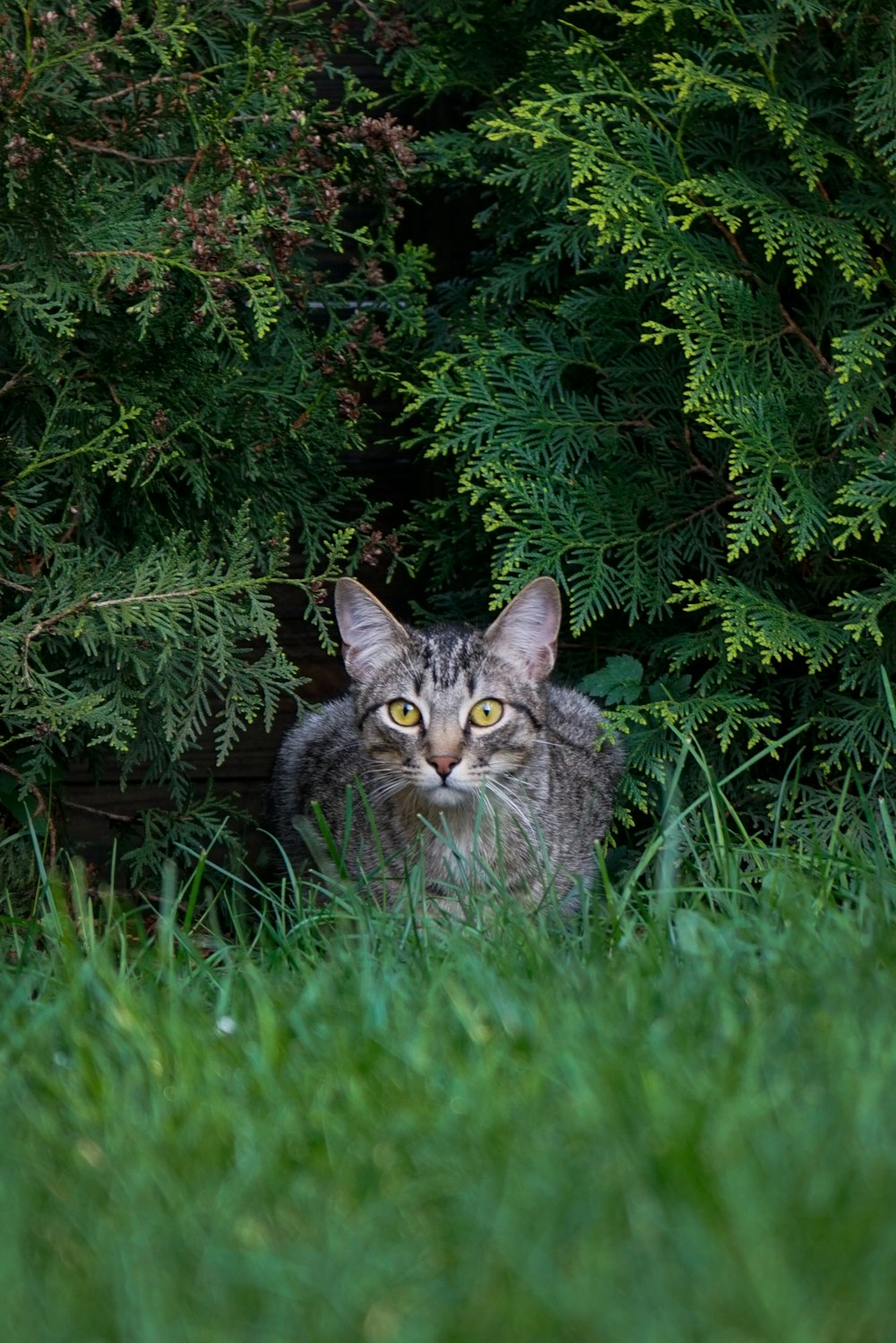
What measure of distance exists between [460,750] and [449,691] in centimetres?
20

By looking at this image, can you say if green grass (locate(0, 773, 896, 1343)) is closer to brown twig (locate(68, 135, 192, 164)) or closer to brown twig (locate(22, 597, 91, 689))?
brown twig (locate(22, 597, 91, 689))

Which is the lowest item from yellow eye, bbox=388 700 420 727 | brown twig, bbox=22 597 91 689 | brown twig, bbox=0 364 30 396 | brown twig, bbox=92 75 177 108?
yellow eye, bbox=388 700 420 727

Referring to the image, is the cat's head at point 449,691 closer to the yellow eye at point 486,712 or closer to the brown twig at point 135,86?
the yellow eye at point 486,712

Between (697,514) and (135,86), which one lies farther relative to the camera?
(697,514)

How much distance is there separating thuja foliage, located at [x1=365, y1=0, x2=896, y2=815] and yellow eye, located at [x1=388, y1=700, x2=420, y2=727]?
0.49 m

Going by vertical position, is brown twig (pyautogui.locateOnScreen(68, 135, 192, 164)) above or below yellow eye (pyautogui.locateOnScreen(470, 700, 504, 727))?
above

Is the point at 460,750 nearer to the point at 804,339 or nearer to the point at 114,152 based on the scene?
the point at 804,339

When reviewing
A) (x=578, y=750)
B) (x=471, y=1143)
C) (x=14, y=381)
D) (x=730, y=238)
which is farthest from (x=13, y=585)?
(x=471, y=1143)

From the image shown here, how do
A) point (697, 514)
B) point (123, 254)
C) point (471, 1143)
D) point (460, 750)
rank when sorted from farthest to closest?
point (697, 514) → point (460, 750) → point (123, 254) → point (471, 1143)

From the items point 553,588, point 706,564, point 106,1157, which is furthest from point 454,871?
point 106,1157

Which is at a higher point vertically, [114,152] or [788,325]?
[114,152]

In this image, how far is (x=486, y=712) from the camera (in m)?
3.94

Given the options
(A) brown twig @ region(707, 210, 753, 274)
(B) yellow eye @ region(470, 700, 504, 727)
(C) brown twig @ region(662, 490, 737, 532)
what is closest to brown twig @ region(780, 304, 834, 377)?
(A) brown twig @ region(707, 210, 753, 274)

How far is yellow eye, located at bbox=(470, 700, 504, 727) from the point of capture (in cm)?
393
